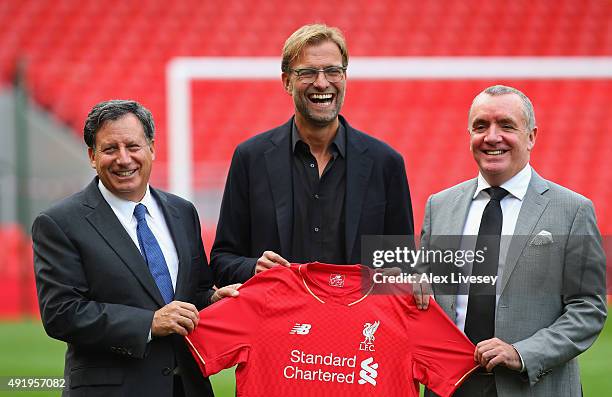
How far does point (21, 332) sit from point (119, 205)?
5.92 metres

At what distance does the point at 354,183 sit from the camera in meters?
3.43

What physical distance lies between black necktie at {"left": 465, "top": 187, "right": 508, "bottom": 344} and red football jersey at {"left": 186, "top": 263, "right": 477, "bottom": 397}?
0.08m

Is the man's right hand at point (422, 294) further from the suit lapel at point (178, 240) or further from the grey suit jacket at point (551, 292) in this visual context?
the suit lapel at point (178, 240)

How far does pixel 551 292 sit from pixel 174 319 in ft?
4.16

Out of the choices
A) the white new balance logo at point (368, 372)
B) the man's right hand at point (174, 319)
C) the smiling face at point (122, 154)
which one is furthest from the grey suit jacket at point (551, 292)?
the smiling face at point (122, 154)

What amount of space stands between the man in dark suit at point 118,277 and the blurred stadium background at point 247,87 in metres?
6.59

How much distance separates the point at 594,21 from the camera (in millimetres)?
13648

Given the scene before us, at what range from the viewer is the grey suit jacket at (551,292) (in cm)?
305

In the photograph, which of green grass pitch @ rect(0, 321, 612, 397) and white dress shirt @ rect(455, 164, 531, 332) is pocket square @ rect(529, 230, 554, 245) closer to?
white dress shirt @ rect(455, 164, 531, 332)

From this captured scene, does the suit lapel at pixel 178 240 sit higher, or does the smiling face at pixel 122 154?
the smiling face at pixel 122 154

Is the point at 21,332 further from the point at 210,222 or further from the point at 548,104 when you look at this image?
the point at 548,104

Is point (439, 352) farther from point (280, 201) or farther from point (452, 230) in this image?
point (280, 201)

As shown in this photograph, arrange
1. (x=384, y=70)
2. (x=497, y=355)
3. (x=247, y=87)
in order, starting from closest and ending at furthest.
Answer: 1. (x=497, y=355)
2. (x=384, y=70)
3. (x=247, y=87)

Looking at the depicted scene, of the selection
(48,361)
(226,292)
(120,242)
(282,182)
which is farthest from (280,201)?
(48,361)
